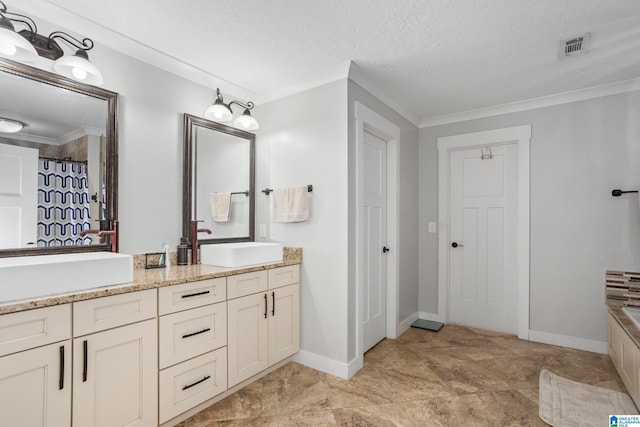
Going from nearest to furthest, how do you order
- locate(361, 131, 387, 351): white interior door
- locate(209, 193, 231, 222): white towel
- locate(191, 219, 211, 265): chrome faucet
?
locate(191, 219, 211, 265): chrome faucet → locate(209, 193, 231, 222): white towel → locate(361, 131, 387, 351): white interior door

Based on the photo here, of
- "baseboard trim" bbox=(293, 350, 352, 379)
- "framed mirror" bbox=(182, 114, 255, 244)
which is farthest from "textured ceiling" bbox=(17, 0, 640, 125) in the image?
"baseboard trim" bbox=(293, 350, 352, 379)

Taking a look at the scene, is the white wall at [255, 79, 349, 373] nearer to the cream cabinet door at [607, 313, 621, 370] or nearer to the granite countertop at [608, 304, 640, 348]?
the granite countertop at [608, 304, 640, 348]

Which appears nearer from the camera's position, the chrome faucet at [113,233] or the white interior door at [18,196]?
the white interior door at [18,196]

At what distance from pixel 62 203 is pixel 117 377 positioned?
1026 millimetres

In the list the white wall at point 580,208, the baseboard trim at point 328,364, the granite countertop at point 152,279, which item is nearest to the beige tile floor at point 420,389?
the baseboard trim at point 328,364

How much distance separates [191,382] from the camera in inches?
75.7

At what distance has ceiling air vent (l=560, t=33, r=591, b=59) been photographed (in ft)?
6.81

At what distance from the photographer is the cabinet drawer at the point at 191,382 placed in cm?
180

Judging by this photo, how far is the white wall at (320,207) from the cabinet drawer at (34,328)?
1630 millimetres

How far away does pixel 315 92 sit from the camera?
8.77ft

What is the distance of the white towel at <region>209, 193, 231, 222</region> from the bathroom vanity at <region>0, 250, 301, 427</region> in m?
0.53

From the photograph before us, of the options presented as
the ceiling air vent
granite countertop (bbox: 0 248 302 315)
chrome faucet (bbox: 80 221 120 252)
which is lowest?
granite countertop (bbox: 0 248 302 315)

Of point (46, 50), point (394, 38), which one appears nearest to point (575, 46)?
point (394, 38)

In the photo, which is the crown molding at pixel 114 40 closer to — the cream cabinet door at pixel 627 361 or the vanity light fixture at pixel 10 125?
the vanity light fixture at pixel 10 125
